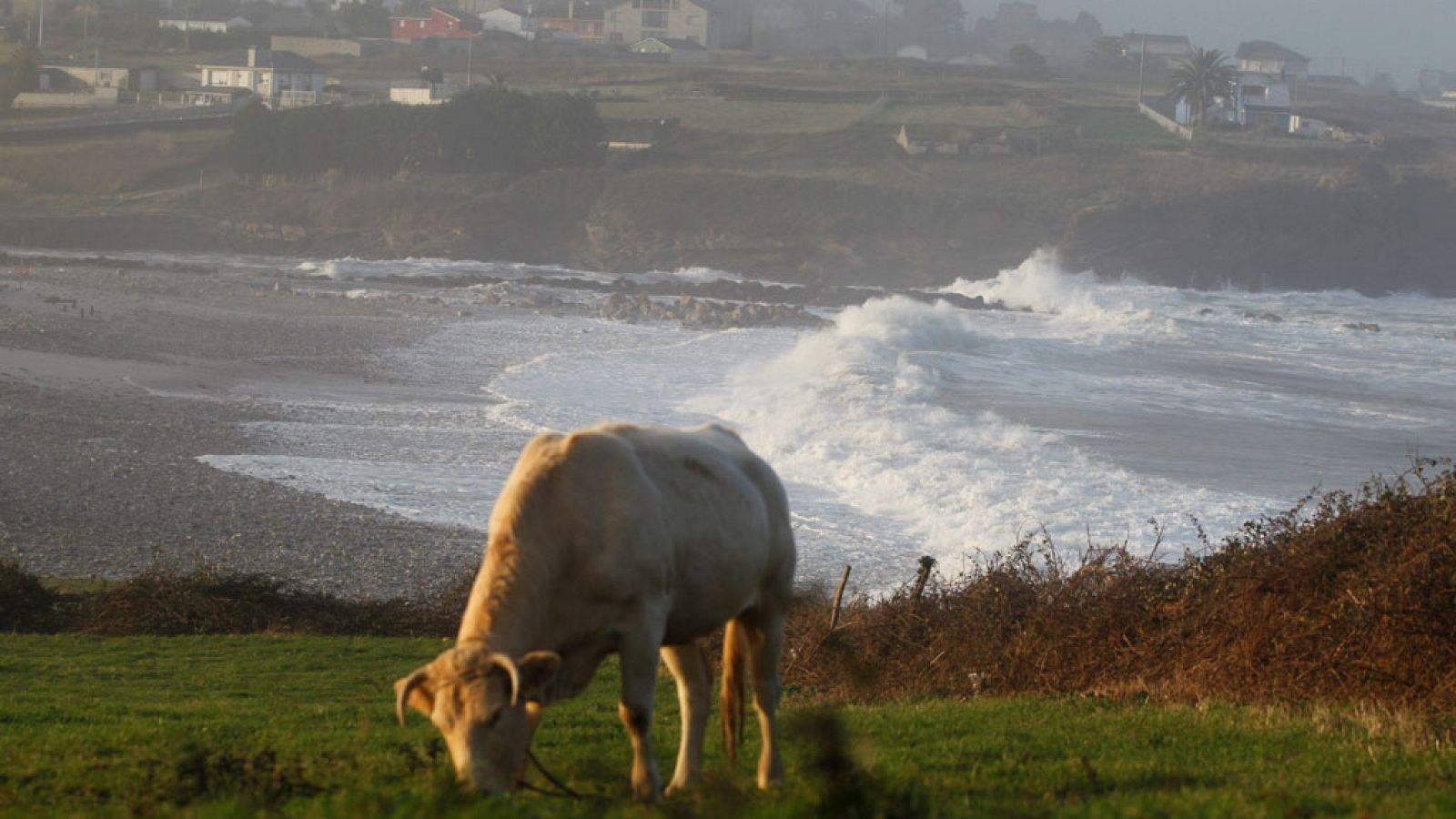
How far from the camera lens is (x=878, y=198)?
110m

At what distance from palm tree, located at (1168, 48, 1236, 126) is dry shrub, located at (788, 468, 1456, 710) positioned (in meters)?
127

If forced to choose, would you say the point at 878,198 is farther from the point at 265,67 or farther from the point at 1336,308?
the point at 265,67

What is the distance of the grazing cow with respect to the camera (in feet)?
22.5

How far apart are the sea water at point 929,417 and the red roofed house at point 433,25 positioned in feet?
334

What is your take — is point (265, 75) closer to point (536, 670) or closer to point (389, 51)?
point (389, 51)

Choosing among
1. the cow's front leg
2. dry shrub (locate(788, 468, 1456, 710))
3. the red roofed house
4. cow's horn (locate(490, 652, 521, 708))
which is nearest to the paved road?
the red roofed house

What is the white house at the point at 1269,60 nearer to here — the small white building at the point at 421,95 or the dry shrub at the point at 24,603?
the small white building at the point at 421,95

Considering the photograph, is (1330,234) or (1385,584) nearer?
(1385,584)

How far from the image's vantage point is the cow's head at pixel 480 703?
22.2ft

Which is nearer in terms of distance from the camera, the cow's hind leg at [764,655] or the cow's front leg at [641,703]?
the cow's front leg at [641,703]

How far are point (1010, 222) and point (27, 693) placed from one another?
332ft

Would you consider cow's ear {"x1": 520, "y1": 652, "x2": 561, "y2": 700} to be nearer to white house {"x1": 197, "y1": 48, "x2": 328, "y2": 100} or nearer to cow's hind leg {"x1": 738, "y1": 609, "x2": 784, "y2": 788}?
cow's hind leg {"x1": 738, "y1": 609, "x2": 784, "y2": 788}

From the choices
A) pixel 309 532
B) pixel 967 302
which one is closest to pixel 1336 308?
pixel 967 302

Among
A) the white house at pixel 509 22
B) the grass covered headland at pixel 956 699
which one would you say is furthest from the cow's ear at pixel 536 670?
the white house at pixel 509 22
